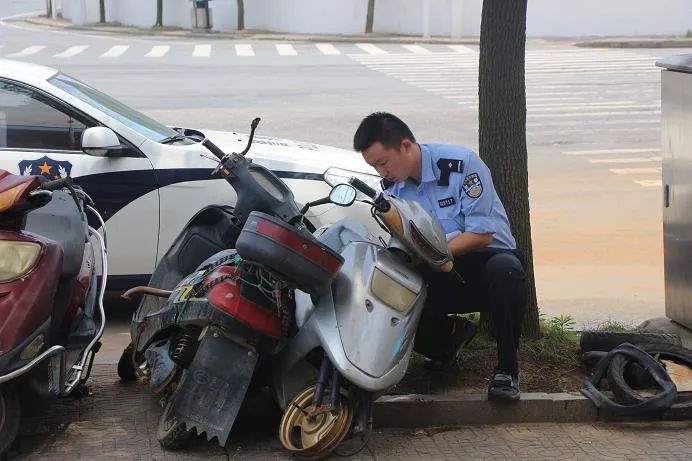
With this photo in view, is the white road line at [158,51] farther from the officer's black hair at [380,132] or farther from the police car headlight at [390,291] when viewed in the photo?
the police car headlight at [390,291]

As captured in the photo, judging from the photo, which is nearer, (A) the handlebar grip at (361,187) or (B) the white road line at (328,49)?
(A) the handlebar grip at (361,187)

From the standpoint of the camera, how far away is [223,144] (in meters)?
7.00

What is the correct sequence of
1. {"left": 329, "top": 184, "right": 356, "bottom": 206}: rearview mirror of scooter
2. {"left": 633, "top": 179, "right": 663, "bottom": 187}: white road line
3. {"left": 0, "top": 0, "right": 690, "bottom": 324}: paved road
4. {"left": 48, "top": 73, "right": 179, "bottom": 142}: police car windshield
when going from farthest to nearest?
{"left": 633, "top": 179, "right": 663, "bottom": 187}: white road line → {"left": 0, "top": 0, "right": 690, "bottom": 324}: paved road → {"left": 48, "top": 73, "right": 179, "bottom": 142}: police car windshield → {"left": 329, "top": 184, "right": 356, "bottom": 206}: rearview mirror of scooter

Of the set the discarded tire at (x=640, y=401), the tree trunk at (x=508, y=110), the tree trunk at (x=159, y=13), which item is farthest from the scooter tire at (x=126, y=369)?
the tree trunk at (x=159, y=13)

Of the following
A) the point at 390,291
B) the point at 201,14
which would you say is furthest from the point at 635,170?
the point at 201,14

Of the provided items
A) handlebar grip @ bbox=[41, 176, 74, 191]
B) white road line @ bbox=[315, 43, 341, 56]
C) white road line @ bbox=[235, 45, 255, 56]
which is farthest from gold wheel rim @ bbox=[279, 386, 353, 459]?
white road line @ bbox=[315, 43, 341, 56]

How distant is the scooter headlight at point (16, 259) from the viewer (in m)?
4.27

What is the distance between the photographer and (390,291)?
14.5ft

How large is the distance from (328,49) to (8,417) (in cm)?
2574

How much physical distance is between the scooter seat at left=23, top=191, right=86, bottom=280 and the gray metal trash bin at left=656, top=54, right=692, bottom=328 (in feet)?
10.4

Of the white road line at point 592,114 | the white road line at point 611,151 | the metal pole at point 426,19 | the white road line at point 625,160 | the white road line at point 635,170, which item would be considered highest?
the metal pole at point 426,19

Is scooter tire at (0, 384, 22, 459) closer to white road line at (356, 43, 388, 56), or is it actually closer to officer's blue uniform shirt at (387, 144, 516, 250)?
officer's blue uniform shirt at (387, 144, 516, 250)

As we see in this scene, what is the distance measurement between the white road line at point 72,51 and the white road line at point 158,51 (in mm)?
1884

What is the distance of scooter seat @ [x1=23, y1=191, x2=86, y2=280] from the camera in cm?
471
